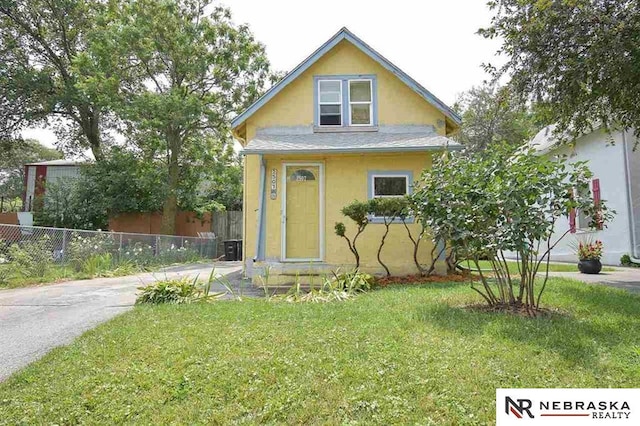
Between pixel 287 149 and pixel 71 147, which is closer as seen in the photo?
pixel 287 149

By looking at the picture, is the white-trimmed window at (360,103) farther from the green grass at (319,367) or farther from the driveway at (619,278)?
the green grass at (319,367)

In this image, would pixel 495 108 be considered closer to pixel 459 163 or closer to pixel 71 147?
pixel 459 163

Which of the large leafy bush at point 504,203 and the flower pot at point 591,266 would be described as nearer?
the large leafy bush at point 504,203

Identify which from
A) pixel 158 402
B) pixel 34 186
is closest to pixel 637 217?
pixel 158 402

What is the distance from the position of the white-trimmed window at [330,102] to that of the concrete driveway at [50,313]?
5.04 metres

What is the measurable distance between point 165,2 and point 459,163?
18.2 m

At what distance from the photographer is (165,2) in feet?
60.4

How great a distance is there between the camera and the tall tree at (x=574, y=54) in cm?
696

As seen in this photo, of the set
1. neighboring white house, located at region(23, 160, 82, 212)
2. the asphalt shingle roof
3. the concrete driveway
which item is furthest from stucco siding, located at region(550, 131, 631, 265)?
neighboring white house, located at region(23, 160, 82, 212)

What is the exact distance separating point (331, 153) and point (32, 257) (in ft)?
24.4

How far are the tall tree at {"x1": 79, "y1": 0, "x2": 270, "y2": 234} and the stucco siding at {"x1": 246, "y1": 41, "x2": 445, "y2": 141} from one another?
8.88 metres

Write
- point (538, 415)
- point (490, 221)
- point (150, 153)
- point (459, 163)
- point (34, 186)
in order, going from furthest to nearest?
point (34, 186) < point (150, 153) < point (459, 163) < point (490, 221) < point (538, 415)

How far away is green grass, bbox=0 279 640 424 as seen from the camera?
276 centimetres

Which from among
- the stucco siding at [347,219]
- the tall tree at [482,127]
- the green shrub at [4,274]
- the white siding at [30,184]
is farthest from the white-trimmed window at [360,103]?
the white siding at [30,184]
